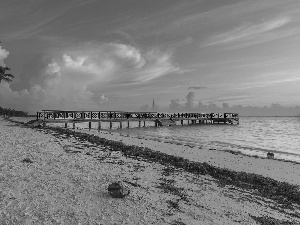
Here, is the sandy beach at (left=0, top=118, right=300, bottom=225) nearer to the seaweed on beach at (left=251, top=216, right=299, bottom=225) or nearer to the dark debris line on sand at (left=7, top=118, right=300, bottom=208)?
the seaweed on beach at (left=251, top=216, right=299, bottom=225)

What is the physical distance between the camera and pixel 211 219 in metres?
5.75

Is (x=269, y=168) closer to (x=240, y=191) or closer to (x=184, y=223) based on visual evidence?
(x=240, y=191)

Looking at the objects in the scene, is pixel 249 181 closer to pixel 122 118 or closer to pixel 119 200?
pixel 119 200

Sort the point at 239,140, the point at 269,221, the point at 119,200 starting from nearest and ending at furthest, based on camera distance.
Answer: the point at 269,221 → the point at 119,200 → the point at 239,140

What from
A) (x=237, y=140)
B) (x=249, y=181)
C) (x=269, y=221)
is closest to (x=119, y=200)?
(x=269, y=221)

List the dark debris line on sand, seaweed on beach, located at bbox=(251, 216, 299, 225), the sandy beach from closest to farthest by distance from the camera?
the sandy beach < seaweed on beach, located at bbox=(251, 216, 299, 225) < the dark debris line on sand

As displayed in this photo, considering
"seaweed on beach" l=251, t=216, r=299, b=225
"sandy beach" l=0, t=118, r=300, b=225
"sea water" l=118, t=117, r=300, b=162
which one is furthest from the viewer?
"sea water" l=118, t=117, r=300, b=162

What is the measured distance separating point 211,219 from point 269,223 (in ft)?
4.49

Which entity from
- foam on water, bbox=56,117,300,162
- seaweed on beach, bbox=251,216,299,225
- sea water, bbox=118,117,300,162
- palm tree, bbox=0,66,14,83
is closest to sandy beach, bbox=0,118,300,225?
seaweed on beach, bbox=251,216,299,225

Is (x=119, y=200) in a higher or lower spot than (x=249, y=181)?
higher

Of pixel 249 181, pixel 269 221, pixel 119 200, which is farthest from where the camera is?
pixel 249 181

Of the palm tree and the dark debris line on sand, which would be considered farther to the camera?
the palm tree

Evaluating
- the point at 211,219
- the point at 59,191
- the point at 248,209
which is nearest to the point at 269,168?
the point at 248,209

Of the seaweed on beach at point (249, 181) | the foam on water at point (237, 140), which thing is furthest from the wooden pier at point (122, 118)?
the seaweed on beach at point (249, 181)
